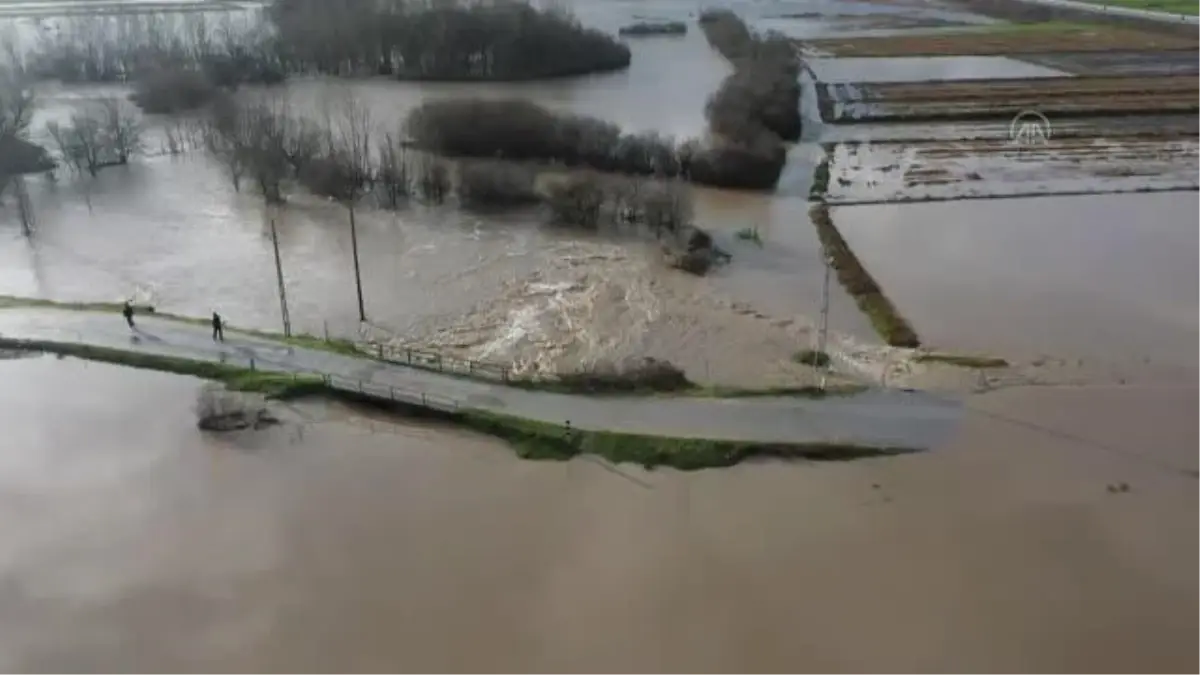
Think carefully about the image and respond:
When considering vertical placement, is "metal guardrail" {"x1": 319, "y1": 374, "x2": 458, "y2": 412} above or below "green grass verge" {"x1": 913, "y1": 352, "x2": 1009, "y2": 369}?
above

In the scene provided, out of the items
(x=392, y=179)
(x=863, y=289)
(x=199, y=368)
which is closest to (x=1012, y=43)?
(x=863, y=289)

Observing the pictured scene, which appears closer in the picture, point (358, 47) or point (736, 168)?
point (736, 168)

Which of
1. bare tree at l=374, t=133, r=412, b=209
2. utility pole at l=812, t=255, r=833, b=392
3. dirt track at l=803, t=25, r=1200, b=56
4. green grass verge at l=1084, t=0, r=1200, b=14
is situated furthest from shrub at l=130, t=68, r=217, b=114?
green grass verge at l=1084, t=0, r=1200, b=14

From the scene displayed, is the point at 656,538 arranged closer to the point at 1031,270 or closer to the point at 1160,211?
the point at 1031,270

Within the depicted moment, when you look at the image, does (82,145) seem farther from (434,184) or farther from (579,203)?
(579,203)

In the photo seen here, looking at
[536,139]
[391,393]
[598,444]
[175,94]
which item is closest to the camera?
[598,444]

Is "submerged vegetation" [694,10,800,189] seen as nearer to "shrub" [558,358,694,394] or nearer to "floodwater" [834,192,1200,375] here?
"floodwater" [834,192,1200,375]
